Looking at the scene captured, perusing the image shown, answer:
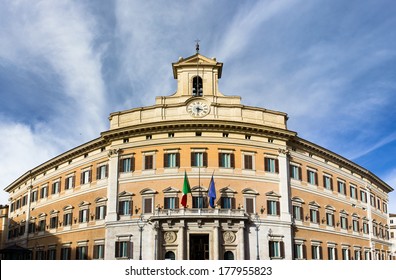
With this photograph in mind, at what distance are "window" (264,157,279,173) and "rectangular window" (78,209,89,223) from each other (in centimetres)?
1873

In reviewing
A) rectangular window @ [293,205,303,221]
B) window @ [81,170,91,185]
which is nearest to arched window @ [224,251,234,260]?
rectangular window @ [293,205,303,221]

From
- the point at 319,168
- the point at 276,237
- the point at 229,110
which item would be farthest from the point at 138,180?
the point at 319,168

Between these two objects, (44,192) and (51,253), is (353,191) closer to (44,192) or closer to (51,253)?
(51,253)

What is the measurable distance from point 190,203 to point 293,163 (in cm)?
1211

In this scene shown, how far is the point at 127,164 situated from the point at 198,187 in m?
7.70

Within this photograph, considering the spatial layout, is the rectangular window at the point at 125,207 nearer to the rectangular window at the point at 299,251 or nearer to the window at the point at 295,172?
the rectangular window at the point at 299,251

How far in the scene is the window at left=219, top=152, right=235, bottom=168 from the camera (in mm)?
42562


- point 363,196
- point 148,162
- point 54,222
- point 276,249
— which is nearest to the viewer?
point 276,249

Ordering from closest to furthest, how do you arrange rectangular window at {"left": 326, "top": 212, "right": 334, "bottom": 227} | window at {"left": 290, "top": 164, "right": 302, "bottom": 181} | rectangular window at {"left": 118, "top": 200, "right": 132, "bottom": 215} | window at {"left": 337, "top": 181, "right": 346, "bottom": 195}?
rectangular window at {"left": 118, "top": 200, "right": 132, "bottom": 215}, window at {"left": 290, "top": 164, "right": 302, "bottom": 181}, rectangular window at {"left": 326, "top": 212, "right": 334, "bottom": 227}, window at {"left": 337, "top": 181, "right": 346, "bottom": 195}

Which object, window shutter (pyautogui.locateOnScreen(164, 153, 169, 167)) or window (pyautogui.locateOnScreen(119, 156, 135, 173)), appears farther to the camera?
window (pyautogui.locateOnScreen(119, 156, 135, 173))

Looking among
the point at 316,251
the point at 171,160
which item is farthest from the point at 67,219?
the point at 316,251

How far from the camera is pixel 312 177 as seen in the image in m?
48.0

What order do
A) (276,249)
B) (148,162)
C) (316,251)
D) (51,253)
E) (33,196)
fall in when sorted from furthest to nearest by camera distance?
(33,196), (51,253), (316,251), (148,162), (276,249)

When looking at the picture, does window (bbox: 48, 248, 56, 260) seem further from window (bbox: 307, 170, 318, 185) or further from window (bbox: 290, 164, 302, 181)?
window (bbox: 307, 170, 318, 185)
